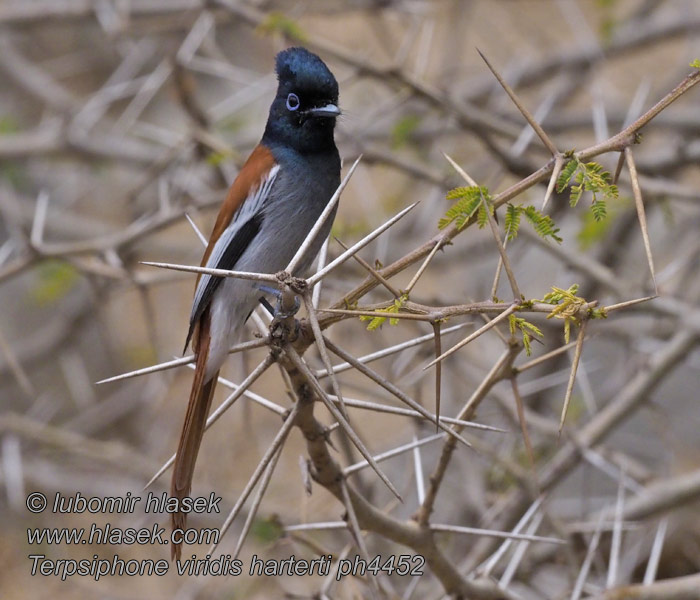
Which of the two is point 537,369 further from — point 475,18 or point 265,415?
point 475,18

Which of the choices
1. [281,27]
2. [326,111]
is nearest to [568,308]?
[326,111]

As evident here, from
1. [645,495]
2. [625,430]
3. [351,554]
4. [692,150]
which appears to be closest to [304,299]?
[351,554]

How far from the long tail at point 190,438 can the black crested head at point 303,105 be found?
827 mm

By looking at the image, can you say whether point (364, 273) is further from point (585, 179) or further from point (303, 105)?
point (585, 179)

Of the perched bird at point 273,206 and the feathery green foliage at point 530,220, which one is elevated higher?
the feathery green foliage at point 530,220

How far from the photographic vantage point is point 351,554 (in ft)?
8.20

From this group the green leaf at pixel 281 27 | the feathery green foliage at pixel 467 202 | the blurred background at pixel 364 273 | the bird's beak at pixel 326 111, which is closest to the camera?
the feathery green foliage at pixel 467 202

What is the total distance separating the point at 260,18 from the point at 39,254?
1393 millimetres

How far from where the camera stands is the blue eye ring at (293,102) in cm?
277

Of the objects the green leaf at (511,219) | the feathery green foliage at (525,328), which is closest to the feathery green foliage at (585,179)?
the green leaf at (511,219)

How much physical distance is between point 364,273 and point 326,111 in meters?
1.16

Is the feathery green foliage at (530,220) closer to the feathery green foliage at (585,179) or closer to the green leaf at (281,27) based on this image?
the feathery green foliage at (585,179)

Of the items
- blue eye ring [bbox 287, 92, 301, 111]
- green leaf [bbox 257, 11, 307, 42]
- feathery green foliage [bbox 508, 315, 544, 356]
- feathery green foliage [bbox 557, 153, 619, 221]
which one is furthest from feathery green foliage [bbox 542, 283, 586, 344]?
green leaf [bbox 257, 11, 307, 42]

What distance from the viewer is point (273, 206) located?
9.34ft
